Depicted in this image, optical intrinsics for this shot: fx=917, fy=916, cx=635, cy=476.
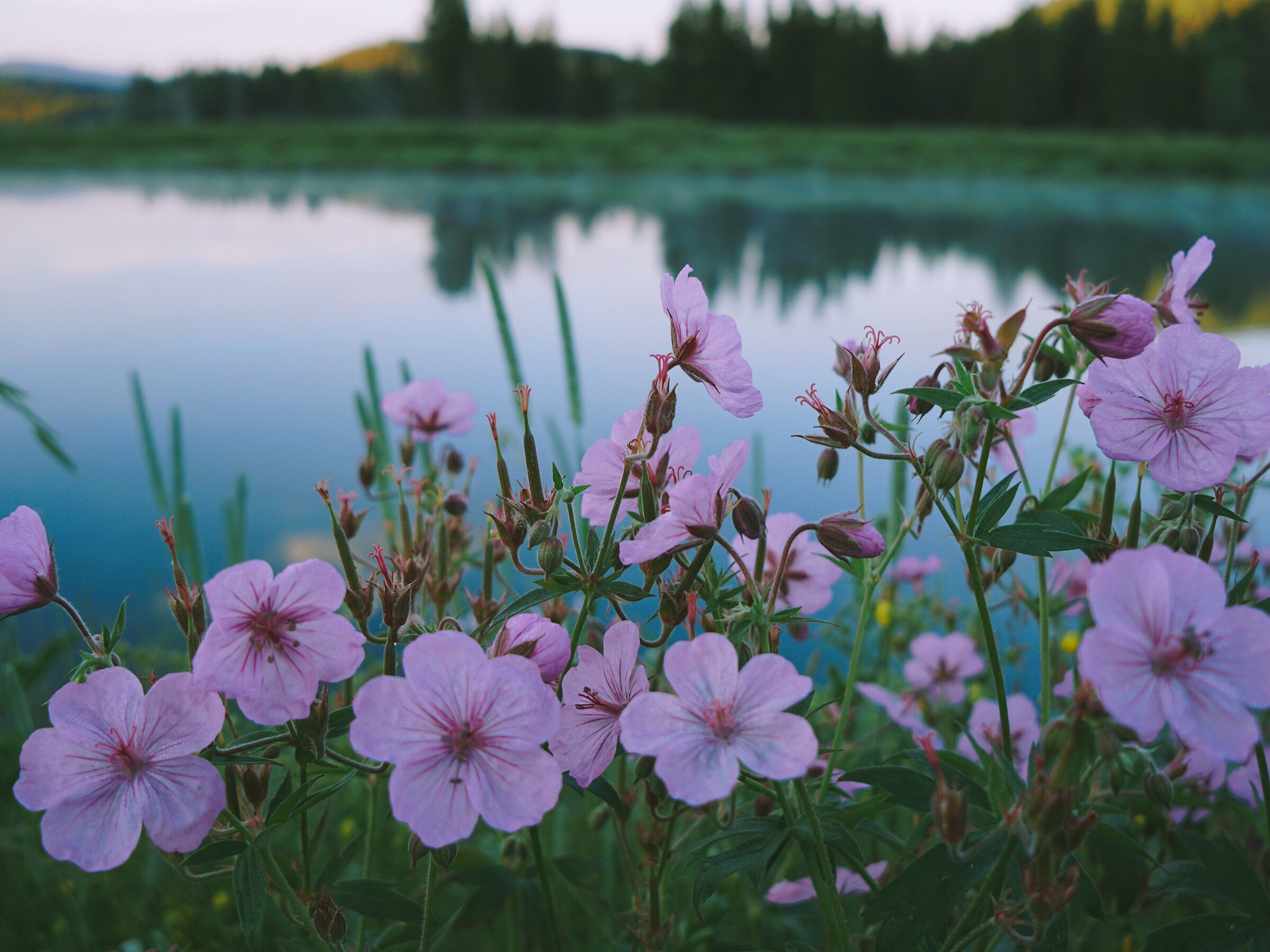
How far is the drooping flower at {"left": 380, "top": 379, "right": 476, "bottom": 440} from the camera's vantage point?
1.38m

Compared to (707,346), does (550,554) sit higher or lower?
lower

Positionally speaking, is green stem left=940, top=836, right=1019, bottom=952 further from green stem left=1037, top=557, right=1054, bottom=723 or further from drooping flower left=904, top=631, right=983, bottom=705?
drooping flower left=904, top=631, right=983, bottom=705

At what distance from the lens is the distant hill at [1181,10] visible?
4175 cm

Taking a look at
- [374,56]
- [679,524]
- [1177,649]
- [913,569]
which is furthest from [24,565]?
[374,56]

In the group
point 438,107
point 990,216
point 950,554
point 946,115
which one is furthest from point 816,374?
point 438,107

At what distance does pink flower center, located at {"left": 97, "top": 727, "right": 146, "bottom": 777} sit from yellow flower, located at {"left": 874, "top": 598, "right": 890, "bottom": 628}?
56.1 inches

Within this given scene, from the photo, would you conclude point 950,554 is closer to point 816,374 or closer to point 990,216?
point 816,374

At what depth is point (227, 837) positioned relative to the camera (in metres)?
0.87

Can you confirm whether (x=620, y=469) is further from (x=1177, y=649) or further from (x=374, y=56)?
(x=374, y=56)

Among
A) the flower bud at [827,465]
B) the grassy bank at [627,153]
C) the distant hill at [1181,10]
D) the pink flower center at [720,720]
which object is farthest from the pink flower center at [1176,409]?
Result: the distant hill at [1181,10]

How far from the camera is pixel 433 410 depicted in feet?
4.57

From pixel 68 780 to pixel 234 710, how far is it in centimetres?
81

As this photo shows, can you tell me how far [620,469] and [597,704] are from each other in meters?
0.24

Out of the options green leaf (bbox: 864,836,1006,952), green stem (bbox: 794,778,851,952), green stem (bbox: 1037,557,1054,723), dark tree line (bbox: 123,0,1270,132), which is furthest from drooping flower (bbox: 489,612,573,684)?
dark tree line (bbox: 123,0,1270,132)
